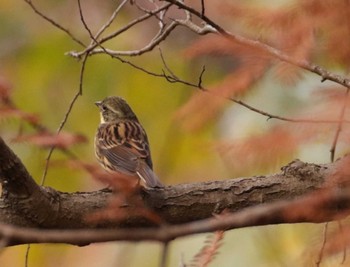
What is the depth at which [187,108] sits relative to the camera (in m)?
4.00

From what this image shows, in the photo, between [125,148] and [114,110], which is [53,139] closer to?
[125,148]

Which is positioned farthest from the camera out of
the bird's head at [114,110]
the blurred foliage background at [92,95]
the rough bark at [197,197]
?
the blurred foliage background at [92,95]

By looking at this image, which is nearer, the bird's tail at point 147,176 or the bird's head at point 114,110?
the bird's tail at point 147,176

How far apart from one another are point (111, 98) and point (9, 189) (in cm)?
320

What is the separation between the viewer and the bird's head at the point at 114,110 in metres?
7.52

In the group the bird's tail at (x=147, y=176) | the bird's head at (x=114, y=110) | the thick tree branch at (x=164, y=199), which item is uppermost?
the bird's head at (x=114, y=110)

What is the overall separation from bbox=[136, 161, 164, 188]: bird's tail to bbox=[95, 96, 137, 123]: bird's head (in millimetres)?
1404

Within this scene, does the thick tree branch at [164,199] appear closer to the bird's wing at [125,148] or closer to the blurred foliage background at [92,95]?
the bird's wing at [125,148]

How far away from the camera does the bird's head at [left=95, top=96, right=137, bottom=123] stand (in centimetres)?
752

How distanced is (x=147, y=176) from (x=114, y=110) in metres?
2.11

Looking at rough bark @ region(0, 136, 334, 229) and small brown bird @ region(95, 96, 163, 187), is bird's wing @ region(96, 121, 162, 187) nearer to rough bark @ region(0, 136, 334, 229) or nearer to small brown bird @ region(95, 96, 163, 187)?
small brown bird @ region(95, 96, 163, 187)

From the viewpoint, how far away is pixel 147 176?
18.1 ft

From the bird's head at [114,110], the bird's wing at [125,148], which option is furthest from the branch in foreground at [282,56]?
the bird's head at [114,110]

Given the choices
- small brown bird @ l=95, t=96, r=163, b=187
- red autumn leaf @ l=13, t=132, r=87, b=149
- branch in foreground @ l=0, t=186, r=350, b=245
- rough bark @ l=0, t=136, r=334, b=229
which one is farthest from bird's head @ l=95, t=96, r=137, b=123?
branch in foreground @ l=0, t=186, r=350, b=245
